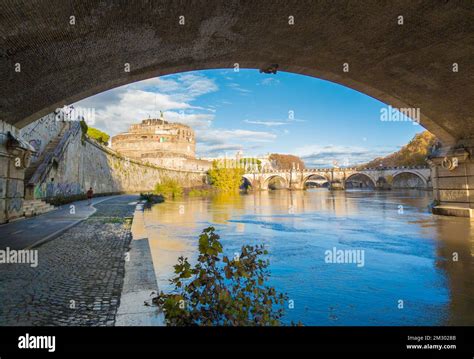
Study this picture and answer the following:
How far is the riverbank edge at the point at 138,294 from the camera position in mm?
3549

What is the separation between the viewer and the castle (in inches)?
3029

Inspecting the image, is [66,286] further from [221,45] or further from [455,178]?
[455,178]

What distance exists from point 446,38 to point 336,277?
22.2 feet

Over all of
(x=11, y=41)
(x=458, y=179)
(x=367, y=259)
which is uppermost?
(x=11, y=41)

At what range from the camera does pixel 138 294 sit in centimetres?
446

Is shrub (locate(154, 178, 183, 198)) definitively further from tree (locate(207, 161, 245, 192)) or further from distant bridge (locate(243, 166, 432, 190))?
distant bridge (locate(243, 166, 432, 190))

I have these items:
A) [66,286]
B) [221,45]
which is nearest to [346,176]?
[221,45]

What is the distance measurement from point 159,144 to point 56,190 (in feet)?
199

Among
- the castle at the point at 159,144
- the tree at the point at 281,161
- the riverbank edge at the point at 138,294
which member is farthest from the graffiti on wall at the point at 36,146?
the tree at the point at 281,161

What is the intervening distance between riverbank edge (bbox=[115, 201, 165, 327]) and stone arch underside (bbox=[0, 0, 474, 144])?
4.89 metres

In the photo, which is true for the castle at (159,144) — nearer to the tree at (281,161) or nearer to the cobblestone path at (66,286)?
the tree at (281,161)
